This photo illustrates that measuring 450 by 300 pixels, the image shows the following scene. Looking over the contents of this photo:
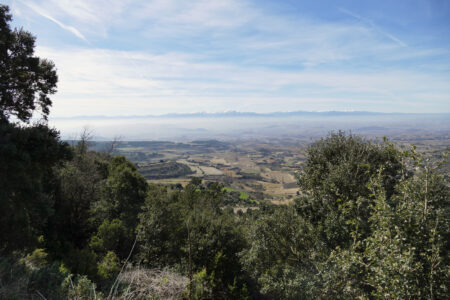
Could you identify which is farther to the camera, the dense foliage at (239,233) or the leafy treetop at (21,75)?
the leafy treetop at (21,75)

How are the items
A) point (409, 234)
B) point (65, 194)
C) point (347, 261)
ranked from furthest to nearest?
1. point (65, 194)
2. point (347, 261)
3. point (409, 234)

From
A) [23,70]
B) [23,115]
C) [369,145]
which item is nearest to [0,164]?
[23,115]

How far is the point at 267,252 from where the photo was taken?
10.1m

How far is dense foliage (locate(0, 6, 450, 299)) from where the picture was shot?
13.5 ft

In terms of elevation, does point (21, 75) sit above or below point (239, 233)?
above

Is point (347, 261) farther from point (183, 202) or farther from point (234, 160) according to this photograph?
point (234, 160)

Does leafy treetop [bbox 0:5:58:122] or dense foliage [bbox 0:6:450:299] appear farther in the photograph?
leafy treetop [bbox 0:5:58:122]

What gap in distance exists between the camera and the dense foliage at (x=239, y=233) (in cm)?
411

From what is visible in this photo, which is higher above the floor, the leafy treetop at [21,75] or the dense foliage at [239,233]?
the leafy treetop at [21,75]

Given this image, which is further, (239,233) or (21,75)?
(239,233)

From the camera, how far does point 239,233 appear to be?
547 inches

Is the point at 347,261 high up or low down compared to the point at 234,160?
up

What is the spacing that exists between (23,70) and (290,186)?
7358 centimetres

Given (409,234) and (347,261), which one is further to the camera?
(347,261)
